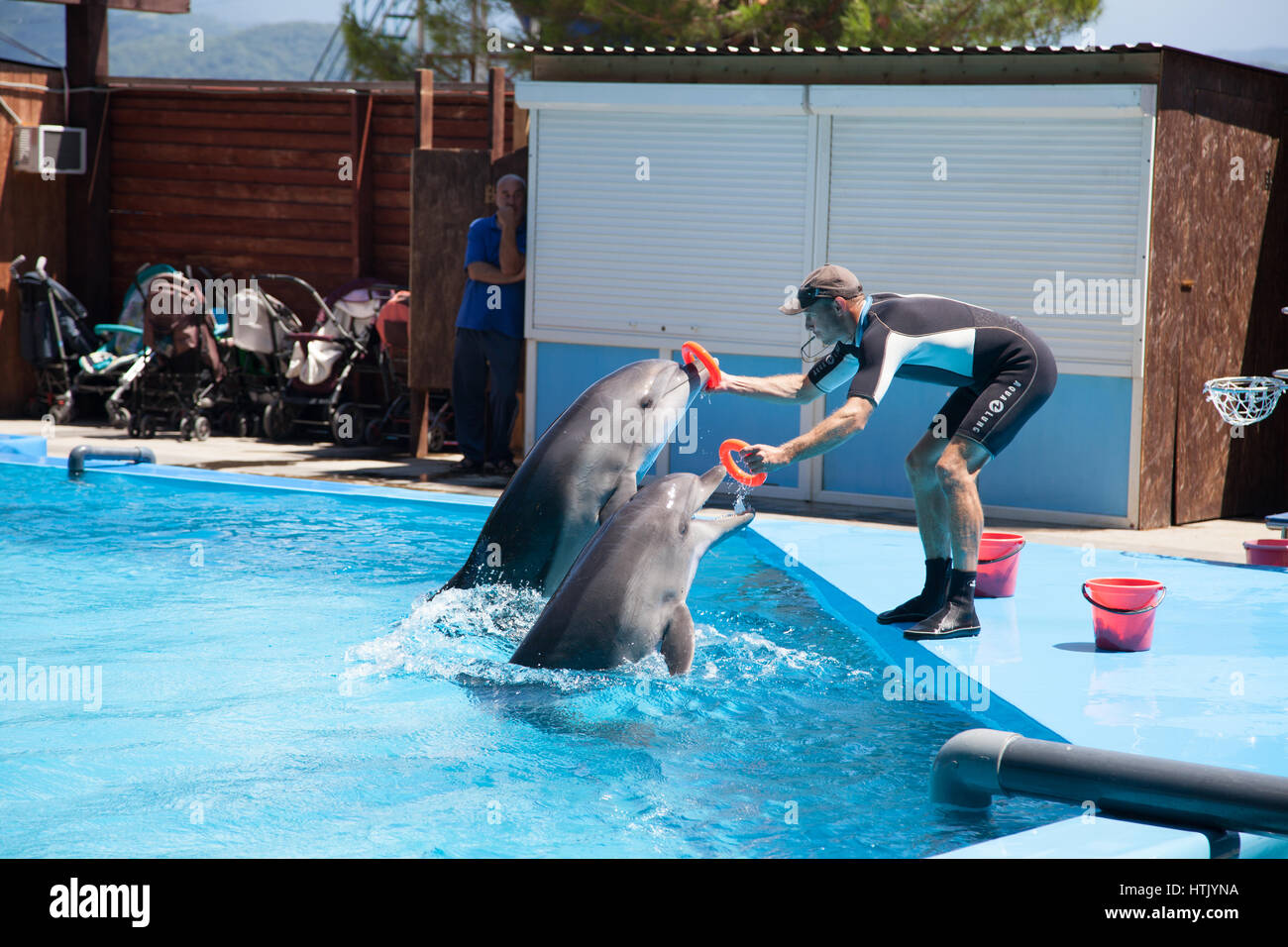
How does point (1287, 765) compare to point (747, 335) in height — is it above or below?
below

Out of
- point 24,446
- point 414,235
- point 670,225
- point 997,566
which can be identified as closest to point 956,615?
point 997,566

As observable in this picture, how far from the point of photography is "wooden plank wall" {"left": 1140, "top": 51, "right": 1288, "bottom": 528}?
900 centimetres

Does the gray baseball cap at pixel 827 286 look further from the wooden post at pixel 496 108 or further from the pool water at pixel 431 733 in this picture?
the wooden post at pixel 496 108

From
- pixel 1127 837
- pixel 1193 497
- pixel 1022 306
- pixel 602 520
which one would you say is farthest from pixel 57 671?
pixel 1193 497

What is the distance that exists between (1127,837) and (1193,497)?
624cm

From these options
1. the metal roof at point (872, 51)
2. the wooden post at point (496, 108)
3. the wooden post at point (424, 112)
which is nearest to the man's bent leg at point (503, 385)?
the wooden post at point (496, 108)

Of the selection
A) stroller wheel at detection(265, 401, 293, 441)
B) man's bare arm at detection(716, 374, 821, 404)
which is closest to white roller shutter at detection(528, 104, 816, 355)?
stroller wheel at detection(265, 401, 293, 441)

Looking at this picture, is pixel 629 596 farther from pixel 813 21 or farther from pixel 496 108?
pixel 813 21

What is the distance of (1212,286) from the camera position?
372 inches

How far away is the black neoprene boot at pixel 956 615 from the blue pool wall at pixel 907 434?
3.50m

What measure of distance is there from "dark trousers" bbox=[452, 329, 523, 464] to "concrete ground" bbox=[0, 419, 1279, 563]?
35 centimetres

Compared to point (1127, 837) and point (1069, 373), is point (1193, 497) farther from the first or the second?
point (1127, 837)

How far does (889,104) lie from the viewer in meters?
9.47

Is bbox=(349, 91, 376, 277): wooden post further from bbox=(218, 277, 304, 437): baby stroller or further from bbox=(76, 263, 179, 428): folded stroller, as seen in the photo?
bbox=(76, 263, 179, 428): folded stroller
